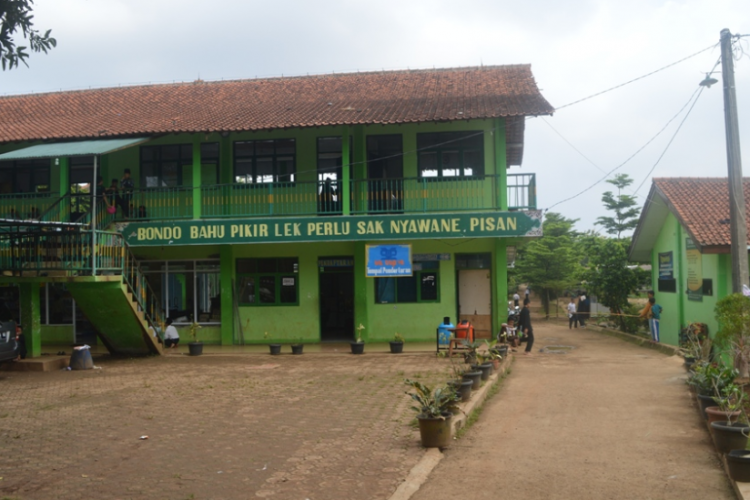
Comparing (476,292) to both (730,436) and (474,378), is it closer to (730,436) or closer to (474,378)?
(474,378)

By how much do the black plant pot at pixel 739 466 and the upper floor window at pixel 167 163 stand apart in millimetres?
16228

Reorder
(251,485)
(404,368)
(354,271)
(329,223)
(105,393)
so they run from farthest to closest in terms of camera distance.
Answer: (354,271) → (329,223) → (404,368) → (105,393) → (251,485)

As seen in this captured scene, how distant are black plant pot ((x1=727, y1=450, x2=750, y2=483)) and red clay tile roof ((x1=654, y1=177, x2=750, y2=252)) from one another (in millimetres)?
11759

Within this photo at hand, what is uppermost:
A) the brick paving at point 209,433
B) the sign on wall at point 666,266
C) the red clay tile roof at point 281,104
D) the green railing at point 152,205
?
the red clay tile roof at point 281,104

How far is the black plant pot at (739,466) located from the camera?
19.1 feet

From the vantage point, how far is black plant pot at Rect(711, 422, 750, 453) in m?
6.75

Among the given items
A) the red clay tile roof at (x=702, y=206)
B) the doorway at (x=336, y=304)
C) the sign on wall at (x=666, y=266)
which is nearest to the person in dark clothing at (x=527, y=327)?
the red clay tile roof at (x=702, y=206)

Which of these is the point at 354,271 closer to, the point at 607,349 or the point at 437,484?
the point at 607,349

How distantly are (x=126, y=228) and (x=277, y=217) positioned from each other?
3.95 metres

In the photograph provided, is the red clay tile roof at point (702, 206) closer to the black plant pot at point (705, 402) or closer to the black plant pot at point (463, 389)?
the black plant pot at point (705, 402)

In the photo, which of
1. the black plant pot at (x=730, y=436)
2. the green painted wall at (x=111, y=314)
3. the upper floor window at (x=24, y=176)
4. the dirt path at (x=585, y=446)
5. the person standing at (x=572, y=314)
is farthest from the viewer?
the person standing at (x=572, y=314)

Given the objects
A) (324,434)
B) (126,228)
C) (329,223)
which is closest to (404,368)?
(329,223)

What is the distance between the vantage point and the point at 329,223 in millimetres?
17594

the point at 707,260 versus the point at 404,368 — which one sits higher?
the point at 707,260
